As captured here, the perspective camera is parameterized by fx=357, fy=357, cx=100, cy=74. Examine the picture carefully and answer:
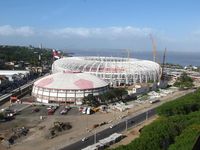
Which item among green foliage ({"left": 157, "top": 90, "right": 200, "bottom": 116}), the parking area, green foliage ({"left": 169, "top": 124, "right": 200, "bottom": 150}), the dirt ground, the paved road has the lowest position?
the parking area

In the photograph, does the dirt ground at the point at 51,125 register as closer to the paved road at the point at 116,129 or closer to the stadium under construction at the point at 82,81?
the paved road at the point at 116,129

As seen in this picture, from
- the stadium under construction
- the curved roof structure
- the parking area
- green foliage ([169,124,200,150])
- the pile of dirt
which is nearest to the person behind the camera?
green foliage ([169,124,200,150])

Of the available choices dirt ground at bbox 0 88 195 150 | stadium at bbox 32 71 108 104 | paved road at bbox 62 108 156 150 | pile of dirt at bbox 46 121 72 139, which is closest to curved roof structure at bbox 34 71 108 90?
stadium at bbox 32 71 108 104

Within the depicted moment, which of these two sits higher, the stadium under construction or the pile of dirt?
the stadium under construction

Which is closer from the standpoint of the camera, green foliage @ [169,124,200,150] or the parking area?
green foliage @ [169,124,200,150]

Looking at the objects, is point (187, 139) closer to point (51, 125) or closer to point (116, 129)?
point (116, 129)

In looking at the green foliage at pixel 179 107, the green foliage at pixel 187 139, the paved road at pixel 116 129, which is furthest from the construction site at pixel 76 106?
the green foliage at pixel 187 139

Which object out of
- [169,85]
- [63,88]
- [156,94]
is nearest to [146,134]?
[63,88]

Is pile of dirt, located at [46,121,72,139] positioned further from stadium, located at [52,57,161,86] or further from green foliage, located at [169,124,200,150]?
stadium, located at [52,57,161,86]

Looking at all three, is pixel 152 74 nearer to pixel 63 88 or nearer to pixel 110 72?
pixel 110 72
